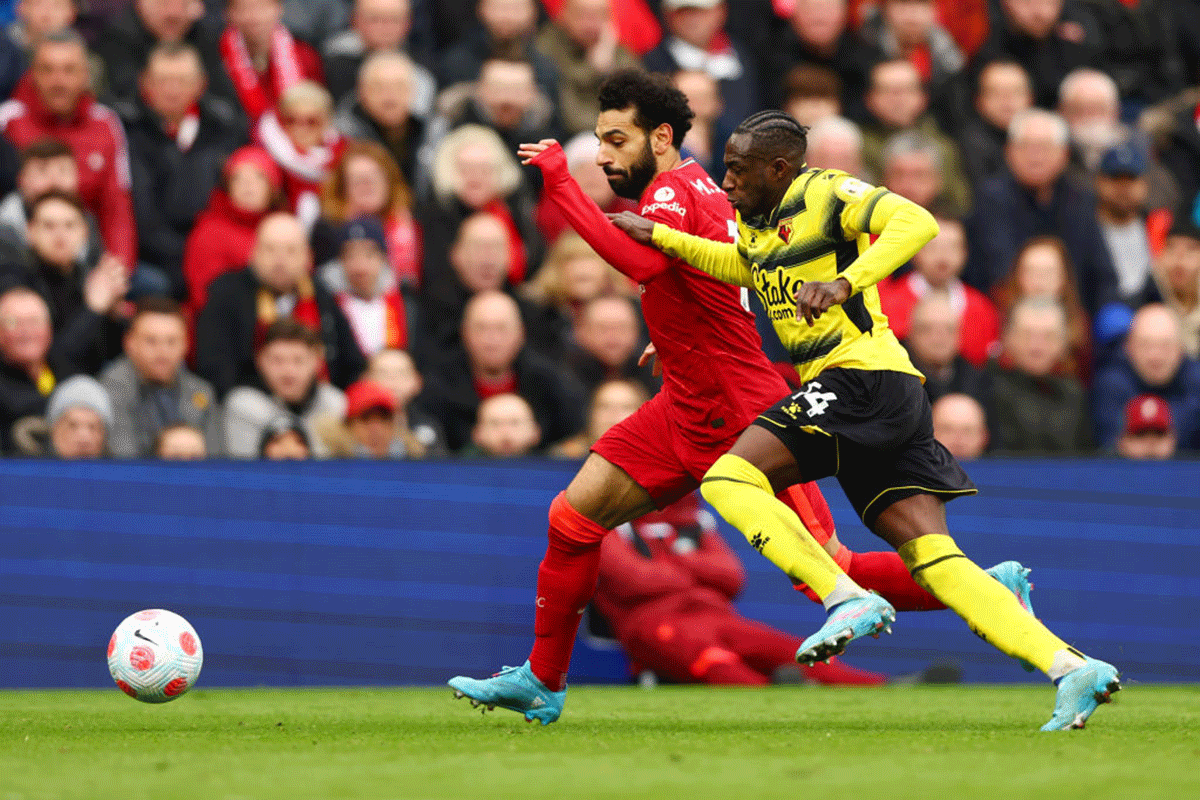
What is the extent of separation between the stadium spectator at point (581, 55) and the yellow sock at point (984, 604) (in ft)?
22.8

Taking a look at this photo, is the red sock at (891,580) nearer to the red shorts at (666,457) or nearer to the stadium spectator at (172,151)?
the red shorts at (666,457)

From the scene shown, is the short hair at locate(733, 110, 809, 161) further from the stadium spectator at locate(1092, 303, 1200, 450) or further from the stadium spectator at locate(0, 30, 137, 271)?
the stadium spectator at locate(0, 30, 137, 271)

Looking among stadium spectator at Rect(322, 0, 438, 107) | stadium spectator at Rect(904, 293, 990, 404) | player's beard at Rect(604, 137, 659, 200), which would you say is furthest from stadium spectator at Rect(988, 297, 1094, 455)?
player's beard at Rect(604, 137, 659, 200)

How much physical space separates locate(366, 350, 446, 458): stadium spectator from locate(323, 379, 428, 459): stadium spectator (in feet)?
0.49

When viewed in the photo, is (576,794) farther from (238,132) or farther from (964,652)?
(238,132)

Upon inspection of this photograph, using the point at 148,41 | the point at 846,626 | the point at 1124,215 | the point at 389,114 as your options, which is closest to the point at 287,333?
the point at 389,114

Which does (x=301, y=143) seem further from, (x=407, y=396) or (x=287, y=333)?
(x=407, y=396)

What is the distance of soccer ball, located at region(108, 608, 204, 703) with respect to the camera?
7133mm

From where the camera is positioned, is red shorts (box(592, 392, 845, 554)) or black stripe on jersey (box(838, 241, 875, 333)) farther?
red shorts (box(592, 392, 845, 554))

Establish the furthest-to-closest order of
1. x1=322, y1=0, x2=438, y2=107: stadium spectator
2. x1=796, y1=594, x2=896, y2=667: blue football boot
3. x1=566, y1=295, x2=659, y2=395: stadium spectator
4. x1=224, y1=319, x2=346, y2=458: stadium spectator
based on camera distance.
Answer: x1=322, y1=0, x2=438, y2=107: stadium spectator
x1=566, y1=295, x2=659, y2=395: stadium spectator
x1=224, y1=319, x2=346, y2=458: stadium spectator
x1=796, y1=594, x2=896, y2=667: blue football boot

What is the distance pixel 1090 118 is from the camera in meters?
13.8

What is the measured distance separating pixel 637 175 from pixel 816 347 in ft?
3.68

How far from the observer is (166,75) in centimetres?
1174

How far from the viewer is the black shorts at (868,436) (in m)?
6.35
